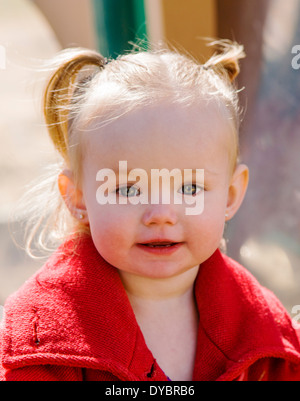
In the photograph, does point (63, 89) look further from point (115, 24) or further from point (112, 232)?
point (115, 24)

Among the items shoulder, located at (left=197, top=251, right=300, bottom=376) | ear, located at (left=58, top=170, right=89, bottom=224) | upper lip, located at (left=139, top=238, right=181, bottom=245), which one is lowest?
shoulder, located at (left=197, top=251, right=300, bottom=376)

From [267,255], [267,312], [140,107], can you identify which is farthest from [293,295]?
[140,107]

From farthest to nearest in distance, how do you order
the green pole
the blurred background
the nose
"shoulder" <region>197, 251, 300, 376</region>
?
the green pole, the blurred background, "shoulder" <region>197, 251, 300, 376</region>, the nose

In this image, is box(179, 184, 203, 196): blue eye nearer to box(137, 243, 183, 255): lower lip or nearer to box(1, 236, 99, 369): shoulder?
box(137, 243, 183, 255): lower lip

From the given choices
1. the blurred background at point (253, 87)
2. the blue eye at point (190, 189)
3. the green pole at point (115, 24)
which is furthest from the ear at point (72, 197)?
the green pole at point (115, 24)

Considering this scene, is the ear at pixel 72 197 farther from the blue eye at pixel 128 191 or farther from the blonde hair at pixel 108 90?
the blue eye at pixel 128 191

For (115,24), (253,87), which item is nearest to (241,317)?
(253,87)

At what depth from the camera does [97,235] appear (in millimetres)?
962

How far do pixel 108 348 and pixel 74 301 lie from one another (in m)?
0.10

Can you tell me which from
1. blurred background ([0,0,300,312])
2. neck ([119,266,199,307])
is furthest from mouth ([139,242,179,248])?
blurred background ([0,0,300,312])

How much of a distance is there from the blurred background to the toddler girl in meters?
0.68

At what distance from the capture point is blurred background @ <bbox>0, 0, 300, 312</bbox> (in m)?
1.85

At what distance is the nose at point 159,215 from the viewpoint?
35.3 inches
